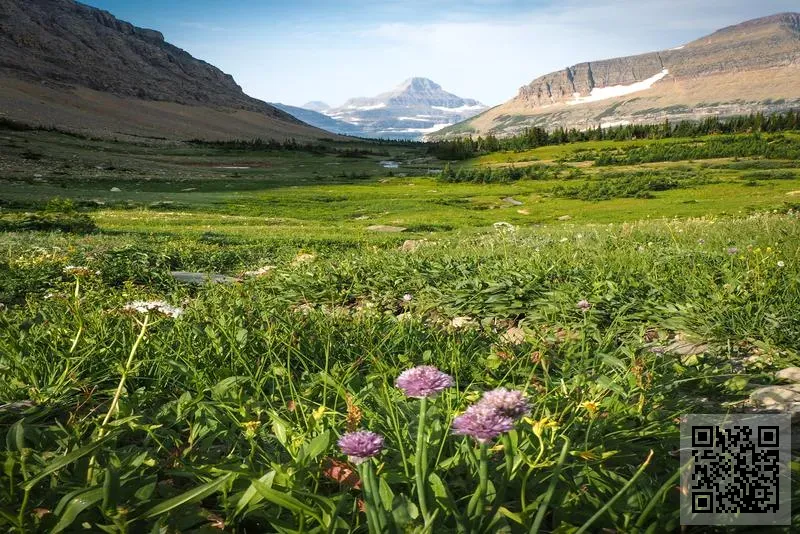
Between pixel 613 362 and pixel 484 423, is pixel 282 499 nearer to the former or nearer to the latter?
pixel 484 423

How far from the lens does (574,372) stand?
3.59 meters

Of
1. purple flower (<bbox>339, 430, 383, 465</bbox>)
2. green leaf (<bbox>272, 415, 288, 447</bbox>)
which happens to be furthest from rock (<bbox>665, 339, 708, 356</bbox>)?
purple flower (<bbox>339, 430, 383, 465</bbox>)

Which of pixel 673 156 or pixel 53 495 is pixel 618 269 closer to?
pixel 53 495

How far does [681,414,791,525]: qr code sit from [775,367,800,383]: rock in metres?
1.60

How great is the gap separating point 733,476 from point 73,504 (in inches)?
86.5

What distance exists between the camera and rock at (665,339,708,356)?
4.48 meters

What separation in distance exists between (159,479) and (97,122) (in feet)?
574

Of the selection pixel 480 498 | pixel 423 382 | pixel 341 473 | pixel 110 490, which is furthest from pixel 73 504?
pixel 480 498

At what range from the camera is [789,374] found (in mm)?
3863

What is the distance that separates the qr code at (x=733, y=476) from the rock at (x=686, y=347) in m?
2.08

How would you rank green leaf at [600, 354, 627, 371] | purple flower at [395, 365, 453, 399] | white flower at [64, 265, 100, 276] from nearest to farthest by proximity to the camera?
purple flower at [395, 365, 453, 399] < green leaf at [600, 354, 627, 371] < white flower at [64, 265, 100, 276]

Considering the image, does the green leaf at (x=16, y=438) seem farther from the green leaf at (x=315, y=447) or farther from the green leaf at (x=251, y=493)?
the green leaf at (x=315, y=447)

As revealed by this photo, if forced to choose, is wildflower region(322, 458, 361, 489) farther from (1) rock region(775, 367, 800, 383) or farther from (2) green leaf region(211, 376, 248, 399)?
(1) rock region(775, 367, 800, 383)

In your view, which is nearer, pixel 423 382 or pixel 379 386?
pixel 423 382
